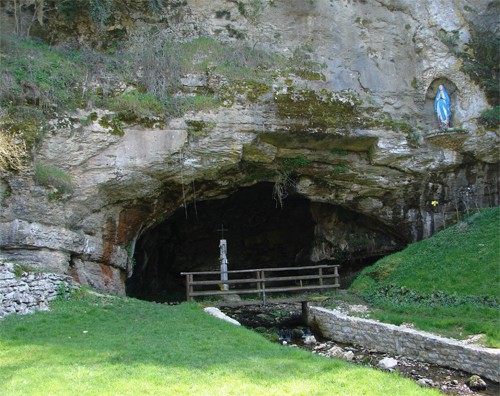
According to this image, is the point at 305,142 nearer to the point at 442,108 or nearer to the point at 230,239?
the point at 442,108

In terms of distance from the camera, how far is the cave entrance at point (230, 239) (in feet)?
76.6

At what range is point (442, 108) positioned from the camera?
1766 cm

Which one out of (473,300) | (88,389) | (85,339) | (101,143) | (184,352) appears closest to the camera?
(88,389)

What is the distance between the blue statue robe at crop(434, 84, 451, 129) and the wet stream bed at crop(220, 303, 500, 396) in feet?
25.9

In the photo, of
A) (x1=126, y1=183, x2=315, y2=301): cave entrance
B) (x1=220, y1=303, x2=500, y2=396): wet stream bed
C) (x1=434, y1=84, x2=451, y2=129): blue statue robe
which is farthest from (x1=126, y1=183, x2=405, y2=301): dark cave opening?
(x1=220, y1=303, x2=500, y2=396): wet stream bed

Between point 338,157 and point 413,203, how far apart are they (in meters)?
3.69

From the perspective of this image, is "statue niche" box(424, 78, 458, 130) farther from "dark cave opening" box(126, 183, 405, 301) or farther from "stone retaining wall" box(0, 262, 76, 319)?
"stone retaining wall" box(0, 262, 76, 319)

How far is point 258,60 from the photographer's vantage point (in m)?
17.4

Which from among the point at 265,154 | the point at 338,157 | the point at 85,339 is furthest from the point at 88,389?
the point at 338,157

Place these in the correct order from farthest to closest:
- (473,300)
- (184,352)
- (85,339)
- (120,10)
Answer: (120,10), (473,300), (85,339), (184,352)

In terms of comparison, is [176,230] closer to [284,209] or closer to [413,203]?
[284,209]

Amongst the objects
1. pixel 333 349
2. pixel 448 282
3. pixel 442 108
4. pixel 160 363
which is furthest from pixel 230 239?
pixel 160 363

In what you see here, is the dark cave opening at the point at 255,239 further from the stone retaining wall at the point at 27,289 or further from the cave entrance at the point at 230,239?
the stone retaining wall at the point at 27,289

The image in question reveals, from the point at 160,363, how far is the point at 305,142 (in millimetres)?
11225
